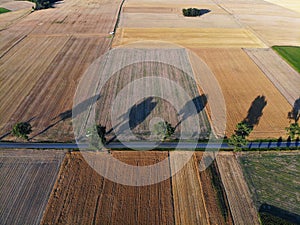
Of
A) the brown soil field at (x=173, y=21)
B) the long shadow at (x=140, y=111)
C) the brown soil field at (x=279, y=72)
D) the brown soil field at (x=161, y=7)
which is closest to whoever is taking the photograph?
the long shadow at (x=140, y=111)

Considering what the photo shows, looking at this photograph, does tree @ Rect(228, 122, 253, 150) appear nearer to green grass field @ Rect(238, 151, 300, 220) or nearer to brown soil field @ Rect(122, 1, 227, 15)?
green grass field @ Rect(238, 151, 300, 220)

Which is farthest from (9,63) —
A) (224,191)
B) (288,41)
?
(288,41)

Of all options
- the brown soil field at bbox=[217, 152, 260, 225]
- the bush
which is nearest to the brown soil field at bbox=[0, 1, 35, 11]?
the bush

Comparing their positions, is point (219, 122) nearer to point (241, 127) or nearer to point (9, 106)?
point (241, 127)

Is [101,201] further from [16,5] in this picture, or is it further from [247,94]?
[16,5]

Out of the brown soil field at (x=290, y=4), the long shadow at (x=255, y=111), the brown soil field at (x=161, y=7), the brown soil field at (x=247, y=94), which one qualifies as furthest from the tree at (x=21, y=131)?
the brown soil field at (x=290, y=4)

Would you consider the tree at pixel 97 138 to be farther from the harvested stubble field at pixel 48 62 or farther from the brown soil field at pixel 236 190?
the brown soil field at pixel 236 190
